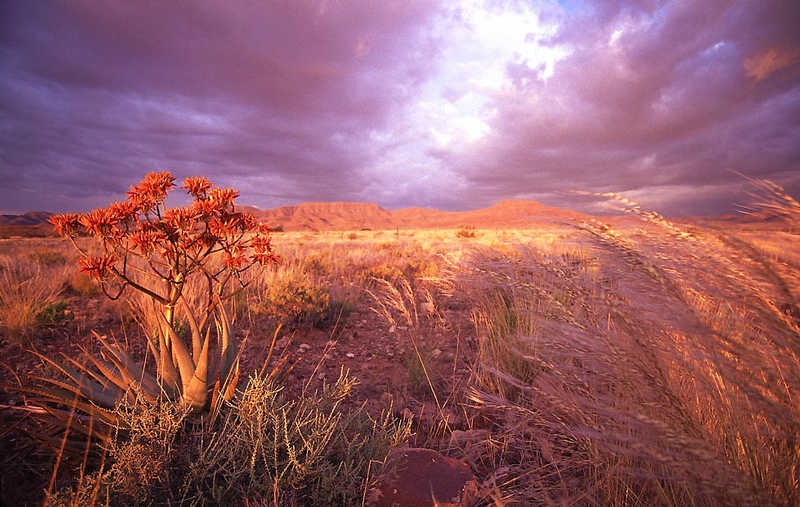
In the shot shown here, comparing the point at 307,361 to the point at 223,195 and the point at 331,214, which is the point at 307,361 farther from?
the point at 331,214

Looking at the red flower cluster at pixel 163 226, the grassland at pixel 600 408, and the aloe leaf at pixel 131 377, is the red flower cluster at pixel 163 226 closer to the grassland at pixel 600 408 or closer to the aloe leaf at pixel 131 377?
the aloe leaf at pixel 131 377

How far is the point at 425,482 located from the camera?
1.58m

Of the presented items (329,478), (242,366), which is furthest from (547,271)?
(242,366)

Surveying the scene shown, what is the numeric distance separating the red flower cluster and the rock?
1403mm

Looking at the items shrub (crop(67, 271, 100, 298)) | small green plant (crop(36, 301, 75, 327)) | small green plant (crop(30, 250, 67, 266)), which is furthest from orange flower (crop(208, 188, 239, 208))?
small green plant (crop(30, 250, 67, 266))

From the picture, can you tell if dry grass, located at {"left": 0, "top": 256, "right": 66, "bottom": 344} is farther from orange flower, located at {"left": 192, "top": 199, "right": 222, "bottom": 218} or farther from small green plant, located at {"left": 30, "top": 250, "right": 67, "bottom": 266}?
orange flower, located at {"left": 192, "top": 199, "right": 222, "bottom": 218}

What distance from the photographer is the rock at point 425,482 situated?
1484 millimetres

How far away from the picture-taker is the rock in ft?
4.87

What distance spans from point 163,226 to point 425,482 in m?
1.99

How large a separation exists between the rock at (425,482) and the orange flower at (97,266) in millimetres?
1871

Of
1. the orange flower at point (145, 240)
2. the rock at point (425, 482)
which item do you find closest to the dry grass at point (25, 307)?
Result: the orange flower at point (145, 240)

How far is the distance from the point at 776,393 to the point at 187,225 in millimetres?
2601

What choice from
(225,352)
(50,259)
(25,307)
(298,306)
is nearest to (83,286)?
(25,307)

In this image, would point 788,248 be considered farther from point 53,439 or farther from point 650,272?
point 53,439
